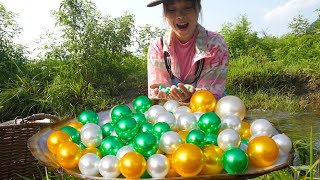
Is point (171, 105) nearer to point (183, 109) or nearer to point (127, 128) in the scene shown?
point (183, 109)

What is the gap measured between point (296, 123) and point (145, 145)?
3.44 metres

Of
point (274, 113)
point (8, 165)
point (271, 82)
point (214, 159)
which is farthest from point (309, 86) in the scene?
Result: point (214, 159)

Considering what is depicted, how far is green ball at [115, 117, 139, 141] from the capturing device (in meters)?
1.14

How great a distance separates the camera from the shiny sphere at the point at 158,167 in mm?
950

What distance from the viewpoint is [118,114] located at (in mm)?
1315

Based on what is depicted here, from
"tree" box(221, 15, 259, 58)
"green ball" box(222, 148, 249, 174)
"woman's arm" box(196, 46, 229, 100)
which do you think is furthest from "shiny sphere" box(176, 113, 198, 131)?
"tree" box(221, 15, 259, 58)

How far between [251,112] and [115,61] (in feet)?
6.88

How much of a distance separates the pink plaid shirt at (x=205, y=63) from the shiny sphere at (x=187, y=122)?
575 millimetres

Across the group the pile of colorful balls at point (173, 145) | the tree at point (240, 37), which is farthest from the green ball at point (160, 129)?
the tree at point (240, 37)

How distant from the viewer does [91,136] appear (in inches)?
45.8

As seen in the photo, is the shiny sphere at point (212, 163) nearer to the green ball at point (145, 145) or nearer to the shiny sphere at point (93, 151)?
the green ball at point (145, 145)

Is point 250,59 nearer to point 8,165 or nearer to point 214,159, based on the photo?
point 8,165

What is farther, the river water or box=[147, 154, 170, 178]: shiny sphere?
the river water

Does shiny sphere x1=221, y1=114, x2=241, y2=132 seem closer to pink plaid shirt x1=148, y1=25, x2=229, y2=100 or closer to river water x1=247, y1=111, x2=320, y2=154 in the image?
pink plaid shirt x1=148, y1=25, x2=229, y2=100
